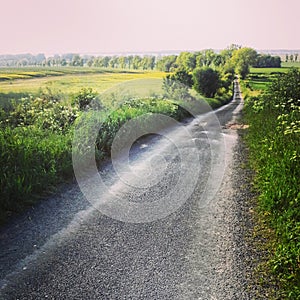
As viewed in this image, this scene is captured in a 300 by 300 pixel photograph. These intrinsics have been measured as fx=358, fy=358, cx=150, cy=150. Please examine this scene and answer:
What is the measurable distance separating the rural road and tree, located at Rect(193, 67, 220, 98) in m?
26.2

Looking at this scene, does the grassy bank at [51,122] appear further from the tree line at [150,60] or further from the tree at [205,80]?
the tree at [205,80]

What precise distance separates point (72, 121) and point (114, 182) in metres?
3.38

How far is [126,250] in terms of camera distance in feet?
12.0

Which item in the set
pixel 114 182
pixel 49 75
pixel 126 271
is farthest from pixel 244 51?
pixel 126 271

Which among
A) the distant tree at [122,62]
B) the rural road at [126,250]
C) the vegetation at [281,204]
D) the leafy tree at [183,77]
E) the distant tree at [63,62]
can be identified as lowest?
the rural road at [126,250]

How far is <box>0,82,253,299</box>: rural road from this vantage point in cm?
301

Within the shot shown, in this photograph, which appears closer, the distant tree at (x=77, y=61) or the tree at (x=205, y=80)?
the distant tree at (x=77, y=61)

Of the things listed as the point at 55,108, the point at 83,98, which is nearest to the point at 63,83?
the point at 83,98

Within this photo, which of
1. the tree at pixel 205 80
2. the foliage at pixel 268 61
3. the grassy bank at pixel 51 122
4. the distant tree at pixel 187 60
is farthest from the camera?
the distant tree at pixel 187 60

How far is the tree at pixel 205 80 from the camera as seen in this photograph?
102 feet

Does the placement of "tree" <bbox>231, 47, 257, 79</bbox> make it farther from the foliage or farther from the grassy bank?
the grassy bank

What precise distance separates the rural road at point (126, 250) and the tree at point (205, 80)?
2619 cm

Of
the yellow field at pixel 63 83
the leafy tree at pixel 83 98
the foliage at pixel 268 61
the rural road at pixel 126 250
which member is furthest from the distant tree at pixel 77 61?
the foliage at pixel 268 61

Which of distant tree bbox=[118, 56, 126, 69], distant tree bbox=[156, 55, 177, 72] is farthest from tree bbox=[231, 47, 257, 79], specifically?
distant tree bbox=[118, 56, 126, 69]
